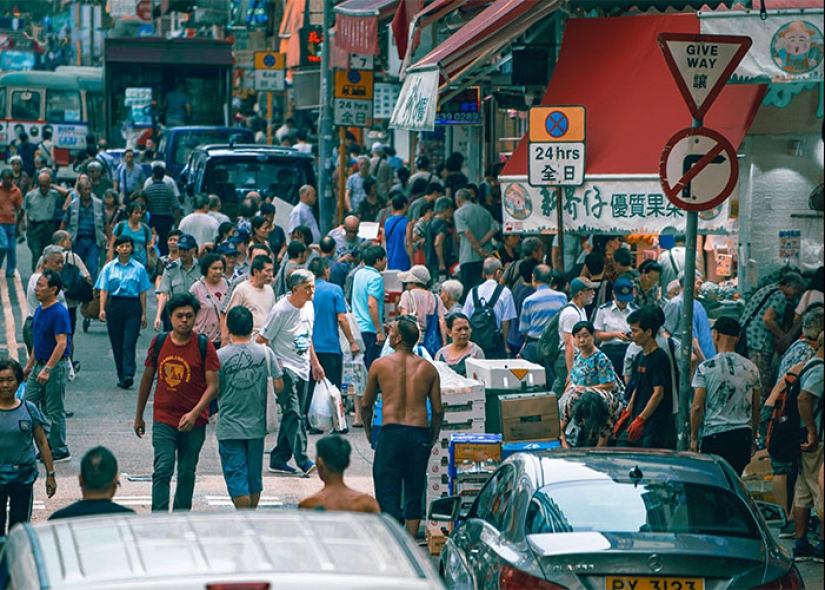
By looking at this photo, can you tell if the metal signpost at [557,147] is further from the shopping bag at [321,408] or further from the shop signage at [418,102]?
the shopping bag at [321,408]

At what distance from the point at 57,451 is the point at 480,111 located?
12.3m

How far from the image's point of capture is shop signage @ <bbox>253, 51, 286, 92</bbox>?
36.8 metres

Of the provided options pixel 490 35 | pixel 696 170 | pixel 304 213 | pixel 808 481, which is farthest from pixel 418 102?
pixel 808 481

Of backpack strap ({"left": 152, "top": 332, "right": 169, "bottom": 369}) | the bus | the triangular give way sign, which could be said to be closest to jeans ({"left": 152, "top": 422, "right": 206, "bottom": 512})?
backpack strap ({"left": 152, "top": 332, "right": 169, "bottom": 369})

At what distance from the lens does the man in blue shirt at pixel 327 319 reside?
15273 mm

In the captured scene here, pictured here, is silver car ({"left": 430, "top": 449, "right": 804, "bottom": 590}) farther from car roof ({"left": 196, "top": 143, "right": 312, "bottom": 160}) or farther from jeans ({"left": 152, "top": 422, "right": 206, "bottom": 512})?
car roof ({"left": 196, "top": 143, "right": 312, "bottom": 160})

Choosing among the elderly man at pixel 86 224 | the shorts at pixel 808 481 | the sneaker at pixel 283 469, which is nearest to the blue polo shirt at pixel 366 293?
the sneaker at pixel 283 469

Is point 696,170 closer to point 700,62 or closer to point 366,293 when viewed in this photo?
point 700,62

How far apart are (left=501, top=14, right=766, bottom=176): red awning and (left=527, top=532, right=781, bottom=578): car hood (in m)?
7.30

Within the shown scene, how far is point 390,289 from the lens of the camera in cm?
1848

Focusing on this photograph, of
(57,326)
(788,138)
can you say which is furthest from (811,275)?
(57,326)

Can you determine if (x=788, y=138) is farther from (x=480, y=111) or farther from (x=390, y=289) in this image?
(x=480, y=111)

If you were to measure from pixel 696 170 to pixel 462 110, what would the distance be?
14474 millimetres

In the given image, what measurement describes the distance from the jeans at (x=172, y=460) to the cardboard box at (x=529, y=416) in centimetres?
223
